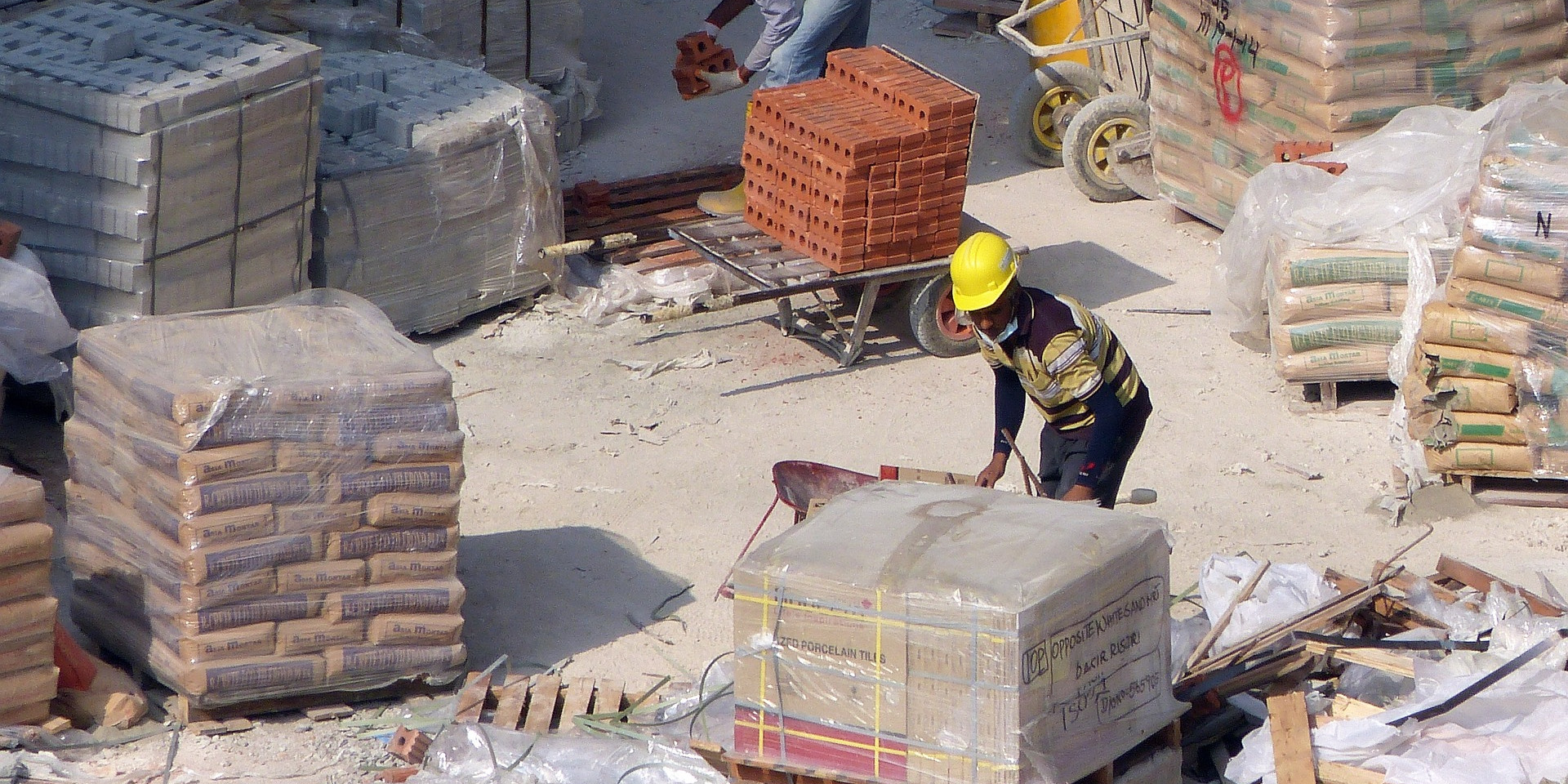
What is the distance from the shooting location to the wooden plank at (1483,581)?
20.3 ft

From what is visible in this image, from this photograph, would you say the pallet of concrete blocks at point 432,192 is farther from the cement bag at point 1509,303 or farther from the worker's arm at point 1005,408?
the cement bag at point 1509,303

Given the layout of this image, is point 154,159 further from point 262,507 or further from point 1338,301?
point 1338,301

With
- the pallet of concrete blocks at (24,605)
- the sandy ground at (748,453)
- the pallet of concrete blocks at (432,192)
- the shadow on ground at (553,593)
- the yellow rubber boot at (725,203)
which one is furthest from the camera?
the yellow rubber boot at (725,203)

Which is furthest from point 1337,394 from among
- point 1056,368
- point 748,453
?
point 1056,368

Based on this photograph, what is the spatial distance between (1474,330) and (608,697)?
400cm

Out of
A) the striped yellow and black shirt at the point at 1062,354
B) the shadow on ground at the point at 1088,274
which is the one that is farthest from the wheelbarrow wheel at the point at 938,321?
the striped yellow and black shirt at the point at 1062,354

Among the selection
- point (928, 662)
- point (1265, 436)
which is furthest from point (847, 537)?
point (1265, 436)

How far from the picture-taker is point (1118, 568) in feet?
15.6

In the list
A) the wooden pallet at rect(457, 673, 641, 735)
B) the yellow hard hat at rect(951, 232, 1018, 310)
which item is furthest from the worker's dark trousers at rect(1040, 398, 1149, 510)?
the wooden pallet at rect(457, 673, 641, 735)

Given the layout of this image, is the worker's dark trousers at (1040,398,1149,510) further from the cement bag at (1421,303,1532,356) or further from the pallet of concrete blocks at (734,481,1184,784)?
the cement bag at (1421,303,1532,356)

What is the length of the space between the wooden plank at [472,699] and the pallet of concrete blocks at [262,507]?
13 cm

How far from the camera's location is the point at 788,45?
10289mm

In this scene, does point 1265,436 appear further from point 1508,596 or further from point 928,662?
point 928,662

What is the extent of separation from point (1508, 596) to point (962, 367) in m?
3.63
